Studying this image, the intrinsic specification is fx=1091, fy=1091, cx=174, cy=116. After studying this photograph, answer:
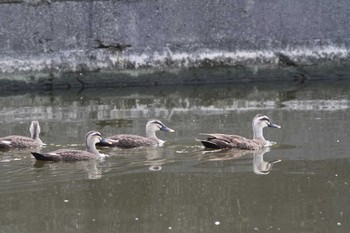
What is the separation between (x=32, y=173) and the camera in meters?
10.8

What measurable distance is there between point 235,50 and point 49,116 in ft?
14.1

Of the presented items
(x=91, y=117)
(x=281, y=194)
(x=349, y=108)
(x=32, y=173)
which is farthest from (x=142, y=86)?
(x=281, y=194)

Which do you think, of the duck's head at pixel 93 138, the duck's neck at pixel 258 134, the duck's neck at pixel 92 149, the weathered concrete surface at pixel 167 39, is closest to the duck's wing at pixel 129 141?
the duck's head at pixel 93 138

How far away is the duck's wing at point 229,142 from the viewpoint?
12086 millimetres

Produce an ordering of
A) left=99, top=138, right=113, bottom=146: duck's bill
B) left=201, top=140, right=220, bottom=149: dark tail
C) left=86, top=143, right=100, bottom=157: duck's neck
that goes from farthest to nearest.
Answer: left=99, top=138, right=113, bottom=146: duck's bill → left=201, top=140, right=220, bottom=149: dark tail → left=86, top=143, right=100, bottom=157: duck's neck

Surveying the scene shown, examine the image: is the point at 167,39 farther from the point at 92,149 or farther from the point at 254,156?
the point at 254,156

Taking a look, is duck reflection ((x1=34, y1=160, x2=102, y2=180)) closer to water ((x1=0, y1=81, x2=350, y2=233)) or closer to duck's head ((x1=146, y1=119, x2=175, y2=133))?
water ((x1=0, y1=81, x2=350, y2=233))

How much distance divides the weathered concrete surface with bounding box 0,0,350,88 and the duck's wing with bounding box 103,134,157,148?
16.3 feet

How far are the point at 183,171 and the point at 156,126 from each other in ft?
7.75

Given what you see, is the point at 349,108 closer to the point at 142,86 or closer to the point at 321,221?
the point at 142,86

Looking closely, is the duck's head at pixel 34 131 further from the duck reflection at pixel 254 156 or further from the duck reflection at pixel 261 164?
the duck reflection at pixel 261 164

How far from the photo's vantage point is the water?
8891 millimetres

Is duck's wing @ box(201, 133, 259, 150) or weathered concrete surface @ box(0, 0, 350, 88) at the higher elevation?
weathered concrete surface @ box(0, 0, 350, 88)

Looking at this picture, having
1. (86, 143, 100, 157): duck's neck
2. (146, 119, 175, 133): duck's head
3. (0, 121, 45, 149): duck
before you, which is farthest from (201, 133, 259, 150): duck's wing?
(0, 121, 45, 149): duck
